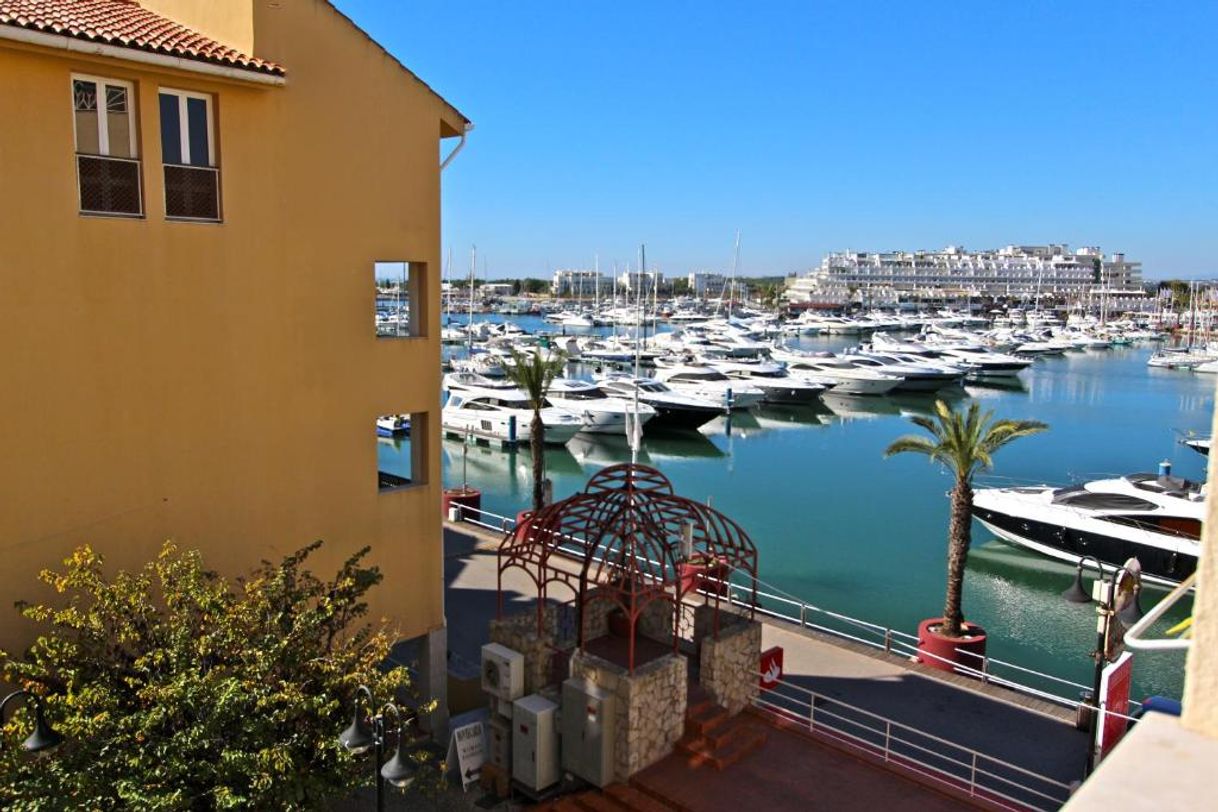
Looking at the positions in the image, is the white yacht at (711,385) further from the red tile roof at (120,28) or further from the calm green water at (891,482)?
the red tile roof at (120,28)

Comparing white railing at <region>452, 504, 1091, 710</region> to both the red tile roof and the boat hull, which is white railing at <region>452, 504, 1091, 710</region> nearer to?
the boat hull

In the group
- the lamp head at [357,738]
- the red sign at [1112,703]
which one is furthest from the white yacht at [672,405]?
the lamp head at [357,738]

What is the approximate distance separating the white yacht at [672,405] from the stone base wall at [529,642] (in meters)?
36.6

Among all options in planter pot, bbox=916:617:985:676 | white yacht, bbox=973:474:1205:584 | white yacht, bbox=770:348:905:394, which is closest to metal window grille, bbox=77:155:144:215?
planter pot, bbox=916:617:985:676

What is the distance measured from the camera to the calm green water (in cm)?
2491

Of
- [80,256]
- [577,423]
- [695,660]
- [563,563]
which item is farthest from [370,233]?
[577,423]

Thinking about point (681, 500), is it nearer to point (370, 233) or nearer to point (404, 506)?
point (404, 506)

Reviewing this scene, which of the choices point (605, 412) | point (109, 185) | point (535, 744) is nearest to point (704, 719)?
point (535, 744)

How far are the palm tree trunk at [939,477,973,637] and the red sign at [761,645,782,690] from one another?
5.37 meters

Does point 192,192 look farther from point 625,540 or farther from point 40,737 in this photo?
point 625,540

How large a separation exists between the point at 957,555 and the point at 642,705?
1020 centimetres

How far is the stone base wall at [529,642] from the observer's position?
43.2 ft

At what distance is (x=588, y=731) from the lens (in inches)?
477

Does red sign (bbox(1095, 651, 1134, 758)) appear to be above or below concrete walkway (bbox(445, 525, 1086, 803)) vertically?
→ above
